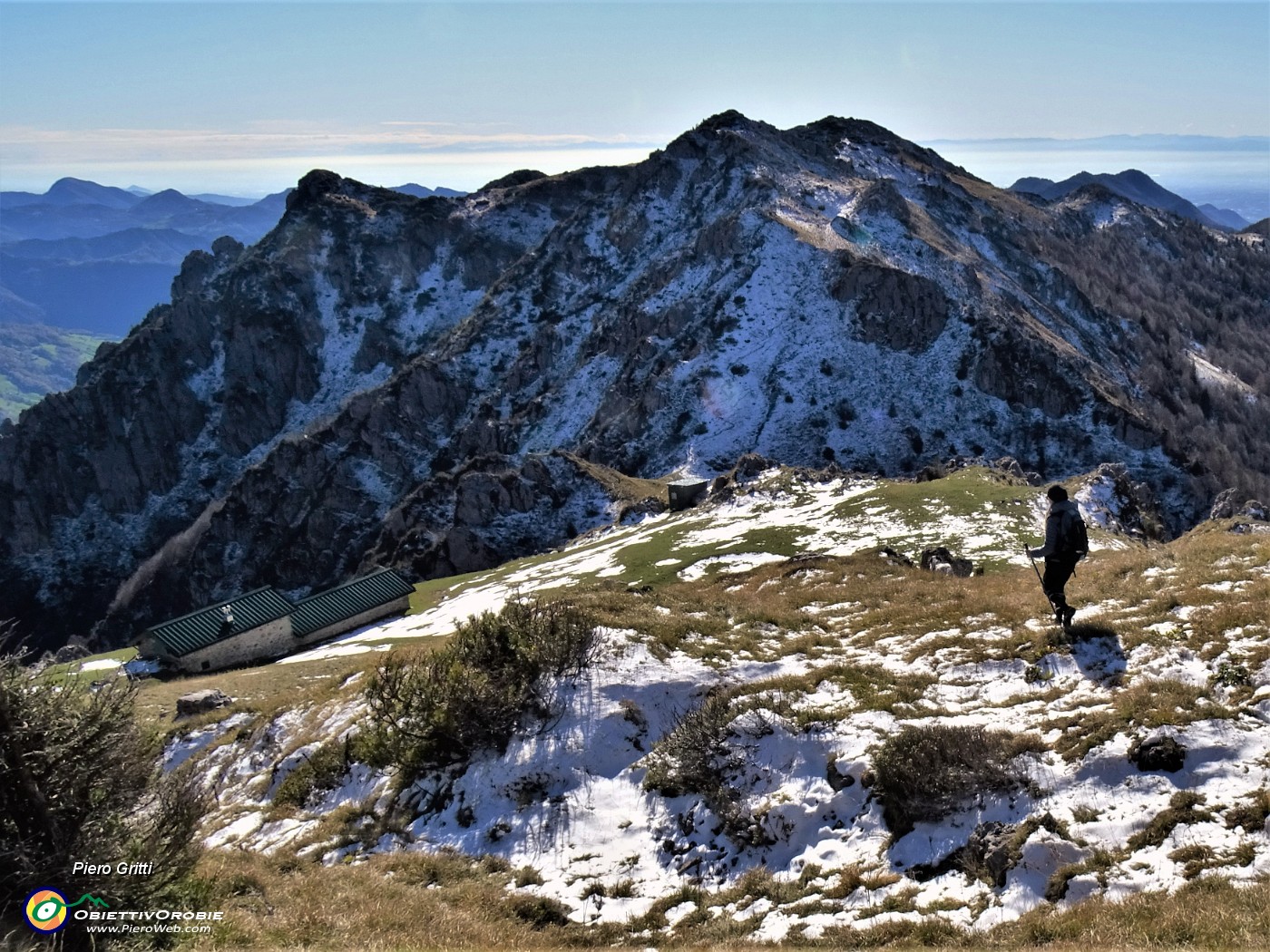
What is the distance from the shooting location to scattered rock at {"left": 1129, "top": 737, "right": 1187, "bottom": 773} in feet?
38.2

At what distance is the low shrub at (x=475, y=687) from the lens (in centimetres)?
1670

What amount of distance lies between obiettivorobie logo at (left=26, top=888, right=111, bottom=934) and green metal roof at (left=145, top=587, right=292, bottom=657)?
39.2 meters

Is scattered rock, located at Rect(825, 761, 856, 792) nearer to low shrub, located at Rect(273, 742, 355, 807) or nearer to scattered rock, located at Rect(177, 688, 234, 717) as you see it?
low shrub, located at Rect(273, 742, 355, 807)

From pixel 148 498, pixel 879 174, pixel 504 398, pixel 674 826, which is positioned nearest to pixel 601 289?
pixel 504 398

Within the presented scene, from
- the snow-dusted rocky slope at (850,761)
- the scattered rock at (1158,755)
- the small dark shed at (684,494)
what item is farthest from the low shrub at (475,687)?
the small dark shed at (684,494)

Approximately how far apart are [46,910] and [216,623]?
40.9 meters

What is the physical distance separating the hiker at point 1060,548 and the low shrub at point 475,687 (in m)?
9.81

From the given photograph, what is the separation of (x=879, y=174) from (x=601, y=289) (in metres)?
48.8

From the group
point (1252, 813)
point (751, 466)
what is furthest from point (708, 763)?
point (751, 466)

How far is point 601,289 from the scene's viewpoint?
123562mm

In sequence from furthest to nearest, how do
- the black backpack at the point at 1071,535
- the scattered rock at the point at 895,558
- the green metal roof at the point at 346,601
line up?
the green metal roof at the point at 346,601, the scattered rock at the point at 895,558, the black backpack at the point at 1071,535

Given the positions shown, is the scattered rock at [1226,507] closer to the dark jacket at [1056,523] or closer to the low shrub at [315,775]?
the dark jacket at [1056,523]

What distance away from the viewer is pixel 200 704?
1104 inches

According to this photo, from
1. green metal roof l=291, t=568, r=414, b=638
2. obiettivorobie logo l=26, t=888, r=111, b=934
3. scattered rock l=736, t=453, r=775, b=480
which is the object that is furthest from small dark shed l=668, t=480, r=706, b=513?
obiettivorobie logo l=26, t=888, r=111, b=934
